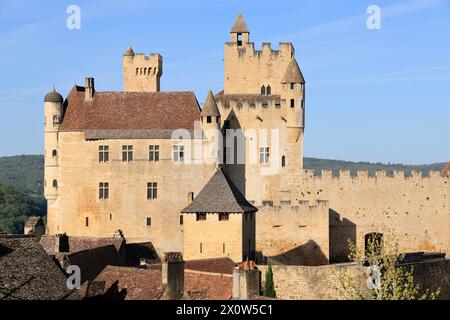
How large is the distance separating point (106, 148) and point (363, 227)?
1442 cm

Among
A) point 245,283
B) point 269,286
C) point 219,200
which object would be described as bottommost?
point 269,286

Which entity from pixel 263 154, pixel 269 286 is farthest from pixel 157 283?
pixel 263 154

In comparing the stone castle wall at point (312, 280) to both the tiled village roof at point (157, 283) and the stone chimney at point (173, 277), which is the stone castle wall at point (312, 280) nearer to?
the tiled village roof at point (157, 283)

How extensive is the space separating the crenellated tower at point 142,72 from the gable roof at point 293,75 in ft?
34.8

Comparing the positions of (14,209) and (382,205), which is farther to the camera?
(14,209)

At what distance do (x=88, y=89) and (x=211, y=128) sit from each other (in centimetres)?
797

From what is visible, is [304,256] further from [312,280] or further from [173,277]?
[173,277]

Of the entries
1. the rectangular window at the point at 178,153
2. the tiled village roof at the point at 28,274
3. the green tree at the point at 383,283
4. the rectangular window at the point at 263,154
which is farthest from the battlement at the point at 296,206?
the tiled village roof at the point at 28,274

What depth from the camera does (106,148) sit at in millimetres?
58531

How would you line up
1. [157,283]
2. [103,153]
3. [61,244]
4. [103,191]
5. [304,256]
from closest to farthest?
[157,283]
[61,244]
[304,256]
[103,191]
[103,153]

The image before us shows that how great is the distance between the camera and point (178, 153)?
2295 inches

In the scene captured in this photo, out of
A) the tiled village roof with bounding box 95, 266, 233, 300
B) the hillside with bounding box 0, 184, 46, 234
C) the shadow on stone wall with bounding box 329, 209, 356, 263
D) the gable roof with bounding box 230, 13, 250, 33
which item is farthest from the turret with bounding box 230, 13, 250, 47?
the hillside with bounding box 0, 184, 46, 234
